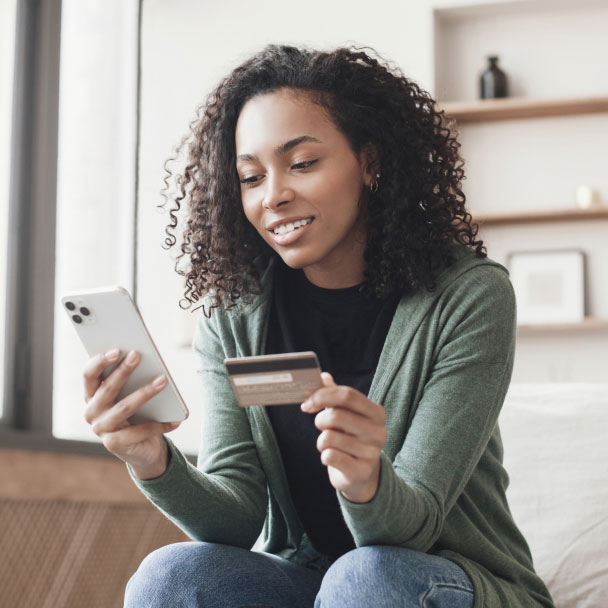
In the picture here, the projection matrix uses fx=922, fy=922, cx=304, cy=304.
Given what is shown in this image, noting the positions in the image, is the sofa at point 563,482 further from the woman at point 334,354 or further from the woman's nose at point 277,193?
the woman's nose at point 277,193

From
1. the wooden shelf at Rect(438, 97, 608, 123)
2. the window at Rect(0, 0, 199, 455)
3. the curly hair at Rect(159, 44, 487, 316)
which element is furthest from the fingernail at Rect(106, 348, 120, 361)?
the wooden shelf at Rect(438, 97, 608, 123)

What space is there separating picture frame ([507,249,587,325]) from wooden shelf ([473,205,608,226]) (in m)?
0.12

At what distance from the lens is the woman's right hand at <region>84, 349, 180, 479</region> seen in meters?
1.12

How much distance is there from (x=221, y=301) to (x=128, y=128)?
2.26 m

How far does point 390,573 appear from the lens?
1039 millimetres

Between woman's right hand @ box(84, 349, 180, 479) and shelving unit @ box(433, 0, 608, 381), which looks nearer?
woman's right hand @ box(84, 349, 180, 479)

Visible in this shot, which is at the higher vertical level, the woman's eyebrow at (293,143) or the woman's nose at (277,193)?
the woman's eyebrow at (293,143)

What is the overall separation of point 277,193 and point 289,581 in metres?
0.55

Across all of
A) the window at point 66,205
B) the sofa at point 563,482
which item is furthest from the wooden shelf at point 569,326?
the sofa at point 563,482

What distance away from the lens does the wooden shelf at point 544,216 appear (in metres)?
3.21

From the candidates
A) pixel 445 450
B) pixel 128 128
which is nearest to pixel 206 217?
pixel 445 450

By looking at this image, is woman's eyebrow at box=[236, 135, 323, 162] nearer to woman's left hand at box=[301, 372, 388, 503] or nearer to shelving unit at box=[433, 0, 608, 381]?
woman's left hand at box=[301, 372, 388, 503]

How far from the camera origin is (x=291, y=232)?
1.34 m

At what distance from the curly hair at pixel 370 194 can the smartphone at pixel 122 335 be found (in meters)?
0.36
